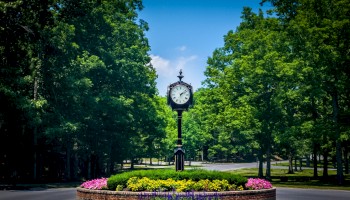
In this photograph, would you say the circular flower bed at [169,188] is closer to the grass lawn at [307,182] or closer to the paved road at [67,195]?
the paved road at [67,195]

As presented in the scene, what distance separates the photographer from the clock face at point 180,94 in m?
20.7

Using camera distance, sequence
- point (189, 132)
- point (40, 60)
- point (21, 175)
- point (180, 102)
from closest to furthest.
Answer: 1. point (180, 102)
2. point (40, 60)
3. point (21, 175)
4. point (189, 132)

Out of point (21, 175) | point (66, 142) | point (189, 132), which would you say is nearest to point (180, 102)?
point (66, 142)


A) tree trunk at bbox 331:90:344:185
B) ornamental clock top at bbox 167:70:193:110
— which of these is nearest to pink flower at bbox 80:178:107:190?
ornamental clock top at bbox 167:70:193:110

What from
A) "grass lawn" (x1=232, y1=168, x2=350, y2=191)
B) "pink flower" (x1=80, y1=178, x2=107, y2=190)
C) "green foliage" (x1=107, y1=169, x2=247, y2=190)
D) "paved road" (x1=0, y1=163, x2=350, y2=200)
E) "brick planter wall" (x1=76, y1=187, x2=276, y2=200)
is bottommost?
"grass lawn" (x1=232, y1=168, x2=350, y2=191)

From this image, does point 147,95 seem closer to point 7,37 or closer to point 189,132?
point 7,37

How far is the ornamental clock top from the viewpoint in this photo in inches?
814

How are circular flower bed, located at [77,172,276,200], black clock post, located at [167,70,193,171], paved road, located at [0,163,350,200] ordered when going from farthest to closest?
1. paved road, located at [0,163,350,200]
2. black clock post, located at [167,70,193,171]
3. circular flower bed, located at [77,172,276,200]

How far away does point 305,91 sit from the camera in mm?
36062

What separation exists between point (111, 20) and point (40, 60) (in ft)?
44.2

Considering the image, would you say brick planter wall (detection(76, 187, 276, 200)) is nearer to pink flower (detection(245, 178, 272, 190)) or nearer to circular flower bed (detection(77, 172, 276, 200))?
circular flower bed (detection(77, 172, 276, 200))

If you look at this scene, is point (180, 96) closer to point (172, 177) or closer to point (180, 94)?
point (180, 94)

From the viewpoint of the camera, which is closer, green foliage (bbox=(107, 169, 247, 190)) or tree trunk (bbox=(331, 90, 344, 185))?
green foliage (bbox=(107, 169, 247, 190))

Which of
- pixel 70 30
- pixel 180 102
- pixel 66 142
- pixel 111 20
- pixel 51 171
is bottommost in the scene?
pixel 51 171
